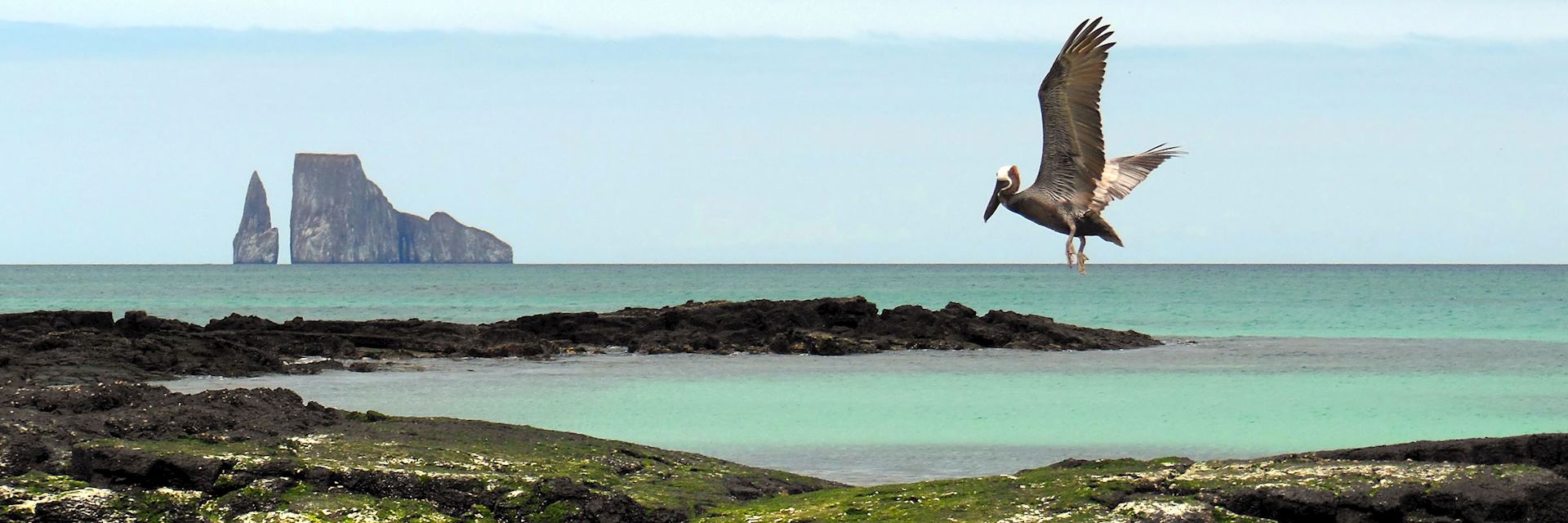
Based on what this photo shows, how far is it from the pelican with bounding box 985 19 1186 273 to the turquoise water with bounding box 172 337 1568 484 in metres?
2.61

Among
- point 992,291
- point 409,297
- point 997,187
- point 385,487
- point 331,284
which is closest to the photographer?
point 385,487

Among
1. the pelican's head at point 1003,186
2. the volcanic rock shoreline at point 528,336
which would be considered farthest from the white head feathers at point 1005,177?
the volcanic rock shoreline at point 528,336

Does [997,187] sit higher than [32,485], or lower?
higher

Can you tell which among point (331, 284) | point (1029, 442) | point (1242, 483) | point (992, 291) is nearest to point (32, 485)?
point (1242, 483)

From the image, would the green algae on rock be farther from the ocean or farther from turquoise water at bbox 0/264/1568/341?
turquoise water at bbox 0/264/1568/341

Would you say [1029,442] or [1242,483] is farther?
[1029,442]

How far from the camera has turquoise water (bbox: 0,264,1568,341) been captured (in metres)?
51.0

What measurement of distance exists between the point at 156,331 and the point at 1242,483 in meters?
24.9

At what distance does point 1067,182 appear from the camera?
1253cm

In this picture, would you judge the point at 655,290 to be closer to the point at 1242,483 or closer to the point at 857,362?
the point at 857,362

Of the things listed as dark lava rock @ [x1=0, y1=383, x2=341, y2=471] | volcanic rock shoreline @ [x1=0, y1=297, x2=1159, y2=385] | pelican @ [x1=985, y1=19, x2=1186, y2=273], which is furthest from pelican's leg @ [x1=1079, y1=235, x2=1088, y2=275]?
volcanic rock shoreline @ [x1=0, y1=297, x2=1159, y2=385]

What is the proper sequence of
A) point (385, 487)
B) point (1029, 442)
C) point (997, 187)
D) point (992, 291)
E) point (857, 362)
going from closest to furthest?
1. point (385, 487)
2. point (997, 187)
3. point (1029, 442)
4. point (857, 362)
5. point (992, 291)

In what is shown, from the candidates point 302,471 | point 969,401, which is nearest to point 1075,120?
point 302,471

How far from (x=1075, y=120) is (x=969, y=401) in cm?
959
